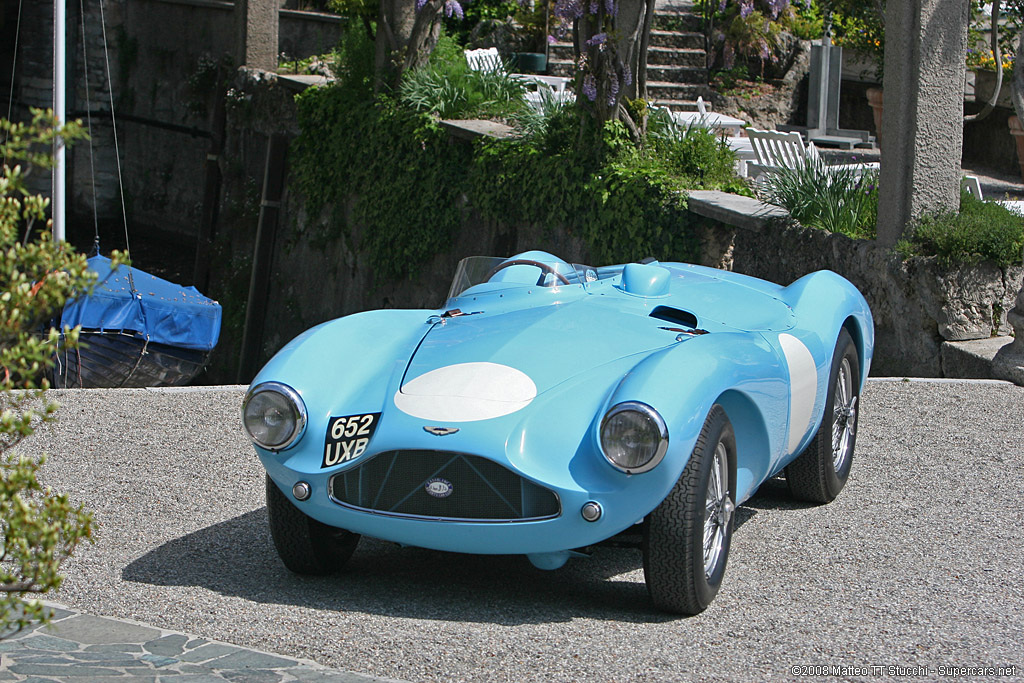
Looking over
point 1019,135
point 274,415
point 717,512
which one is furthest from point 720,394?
point 1019,135

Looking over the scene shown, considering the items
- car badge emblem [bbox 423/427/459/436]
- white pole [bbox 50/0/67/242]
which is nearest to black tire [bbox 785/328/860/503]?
car badge emblem [bbox 423/427/459/436]

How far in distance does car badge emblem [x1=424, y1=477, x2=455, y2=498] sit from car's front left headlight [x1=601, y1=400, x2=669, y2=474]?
54 cm

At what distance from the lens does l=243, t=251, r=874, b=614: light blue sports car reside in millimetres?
3900

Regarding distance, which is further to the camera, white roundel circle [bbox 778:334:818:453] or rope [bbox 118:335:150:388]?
rope [bbox 118:335:150:388]

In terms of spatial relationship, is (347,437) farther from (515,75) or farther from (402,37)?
(515,75)

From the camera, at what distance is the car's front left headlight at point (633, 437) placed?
12.5 ft

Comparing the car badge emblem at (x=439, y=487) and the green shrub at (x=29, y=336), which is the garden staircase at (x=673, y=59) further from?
the green shrub at (x=29, y=336)

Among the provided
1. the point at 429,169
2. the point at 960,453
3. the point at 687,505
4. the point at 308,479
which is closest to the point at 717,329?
the point at 687,505

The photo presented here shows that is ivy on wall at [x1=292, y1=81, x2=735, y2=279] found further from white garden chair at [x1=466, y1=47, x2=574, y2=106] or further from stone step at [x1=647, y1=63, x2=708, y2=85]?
stone step at [x1=647, y1=63, x2=708, y2=85]

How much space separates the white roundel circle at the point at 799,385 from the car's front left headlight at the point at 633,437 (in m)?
1.08

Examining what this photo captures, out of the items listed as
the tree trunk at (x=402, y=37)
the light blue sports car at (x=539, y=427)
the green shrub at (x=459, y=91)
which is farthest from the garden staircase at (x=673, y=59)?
the light blue sports car at (x=539, y=427)

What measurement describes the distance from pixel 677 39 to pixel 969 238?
10118 millimetres

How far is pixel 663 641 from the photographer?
3.84 metres

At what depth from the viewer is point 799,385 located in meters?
4.79
